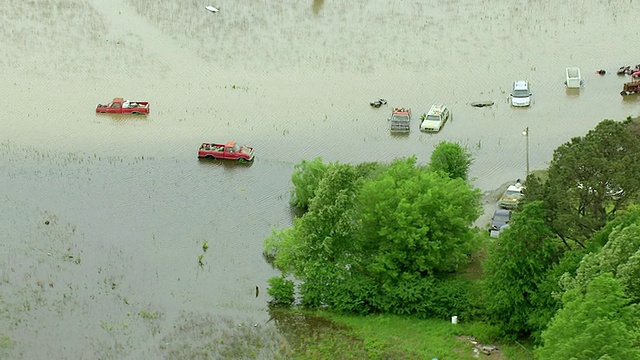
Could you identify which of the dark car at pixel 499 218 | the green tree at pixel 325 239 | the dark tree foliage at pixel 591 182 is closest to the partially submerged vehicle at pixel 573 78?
the dark car at pixel 499 218

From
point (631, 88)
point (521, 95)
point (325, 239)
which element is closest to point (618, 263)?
point (325, 239)

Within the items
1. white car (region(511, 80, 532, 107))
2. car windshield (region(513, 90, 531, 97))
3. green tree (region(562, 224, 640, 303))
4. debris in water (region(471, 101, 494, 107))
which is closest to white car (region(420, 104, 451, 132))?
debris in water (region(471, 101, 494, 107))

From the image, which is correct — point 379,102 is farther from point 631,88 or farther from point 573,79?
point 631,88

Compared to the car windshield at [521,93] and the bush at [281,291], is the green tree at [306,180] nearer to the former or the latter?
the bush at [281,291]

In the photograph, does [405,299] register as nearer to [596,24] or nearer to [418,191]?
[418,191]

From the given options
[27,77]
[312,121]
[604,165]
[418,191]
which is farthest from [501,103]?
[27,77]

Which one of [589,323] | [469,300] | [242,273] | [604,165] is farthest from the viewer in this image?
[242,273]

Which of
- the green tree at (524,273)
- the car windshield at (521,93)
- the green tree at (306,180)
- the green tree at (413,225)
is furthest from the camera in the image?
the car windshield at (521,93)
